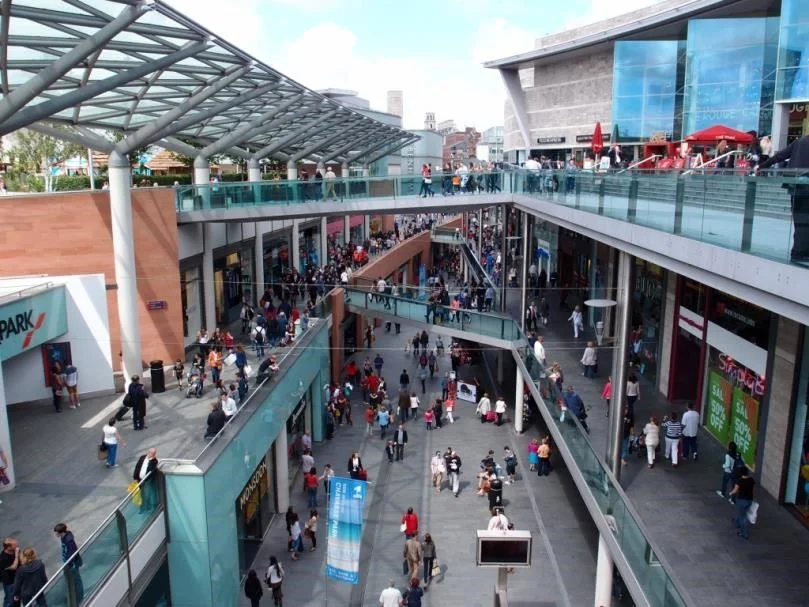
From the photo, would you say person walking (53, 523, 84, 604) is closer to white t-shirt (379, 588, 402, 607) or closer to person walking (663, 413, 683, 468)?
white t-shirt (379, 588, 402, 607)

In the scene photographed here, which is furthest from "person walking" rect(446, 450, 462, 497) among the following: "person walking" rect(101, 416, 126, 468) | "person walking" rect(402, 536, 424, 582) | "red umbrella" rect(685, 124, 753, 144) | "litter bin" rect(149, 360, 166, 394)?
"red umbrella" rect(685, 124, 753, 144)

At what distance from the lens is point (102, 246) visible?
17906 millimetres

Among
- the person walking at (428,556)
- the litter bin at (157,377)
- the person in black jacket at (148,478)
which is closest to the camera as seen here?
the person in black jacket at (148,478)

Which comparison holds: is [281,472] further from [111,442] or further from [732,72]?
[732,72]

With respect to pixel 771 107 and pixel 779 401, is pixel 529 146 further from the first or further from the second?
pixel 779 401

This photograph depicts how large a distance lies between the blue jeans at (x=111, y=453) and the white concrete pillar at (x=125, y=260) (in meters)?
4.73

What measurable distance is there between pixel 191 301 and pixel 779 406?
1637cm

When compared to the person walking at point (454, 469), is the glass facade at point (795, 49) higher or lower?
higher

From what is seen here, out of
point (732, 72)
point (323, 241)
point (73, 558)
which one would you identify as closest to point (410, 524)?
point (73, 558)

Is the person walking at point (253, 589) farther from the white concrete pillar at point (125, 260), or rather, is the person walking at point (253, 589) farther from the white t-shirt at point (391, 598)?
the white concrete pillar at point (125, 260)

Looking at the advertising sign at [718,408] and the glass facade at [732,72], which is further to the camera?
the glass facade at [732,72]

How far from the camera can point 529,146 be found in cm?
3619

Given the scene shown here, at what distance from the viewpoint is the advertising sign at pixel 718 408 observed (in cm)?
1367

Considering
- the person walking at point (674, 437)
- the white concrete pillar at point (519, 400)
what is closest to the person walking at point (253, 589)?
the person walking at point (674, 437)
